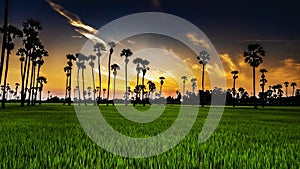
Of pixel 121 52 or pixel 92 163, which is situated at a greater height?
pixel 121 52

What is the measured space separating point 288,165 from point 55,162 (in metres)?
3.85

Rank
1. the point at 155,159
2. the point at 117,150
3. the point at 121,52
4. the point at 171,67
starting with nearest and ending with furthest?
the point at 155,159, the point at 117,150, the point at 171,67, the point at 121,52

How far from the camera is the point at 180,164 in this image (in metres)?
4.79

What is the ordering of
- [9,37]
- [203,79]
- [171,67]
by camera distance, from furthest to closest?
1. [203,79]
2. [9,37]
3. [171,67]

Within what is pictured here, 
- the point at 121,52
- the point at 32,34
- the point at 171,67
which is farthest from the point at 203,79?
the point at 171,67

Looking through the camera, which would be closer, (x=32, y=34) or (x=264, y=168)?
(x=264, y=168)

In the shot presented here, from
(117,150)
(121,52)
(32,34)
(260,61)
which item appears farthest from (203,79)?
(117,150)

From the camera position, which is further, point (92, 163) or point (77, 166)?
point (92, 163)

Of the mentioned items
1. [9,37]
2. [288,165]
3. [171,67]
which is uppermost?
[9,37]

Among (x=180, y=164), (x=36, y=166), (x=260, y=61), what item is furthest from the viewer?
(x=260, y=61)

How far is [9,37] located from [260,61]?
5997 cm

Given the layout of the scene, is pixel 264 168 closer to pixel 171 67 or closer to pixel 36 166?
pixel 36 166

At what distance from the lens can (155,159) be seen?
5324 millimetres

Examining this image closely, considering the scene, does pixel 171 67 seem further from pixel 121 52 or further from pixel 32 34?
pixel 121 52
